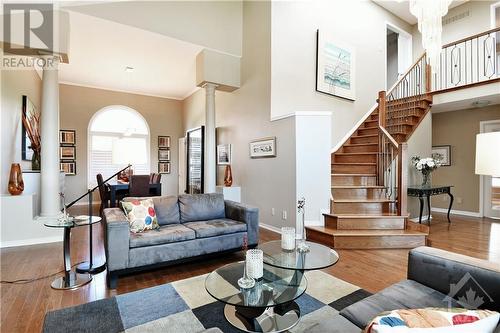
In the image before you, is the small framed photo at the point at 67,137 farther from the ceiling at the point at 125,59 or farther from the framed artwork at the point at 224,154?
the framed artwork at the point at 224,154

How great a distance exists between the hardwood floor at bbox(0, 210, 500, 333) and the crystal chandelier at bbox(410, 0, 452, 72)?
279 centimetres

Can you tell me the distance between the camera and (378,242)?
3789 mm

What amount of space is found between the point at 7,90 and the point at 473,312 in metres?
5.73

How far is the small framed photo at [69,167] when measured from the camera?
23.7ft

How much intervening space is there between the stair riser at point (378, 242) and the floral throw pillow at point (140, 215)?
8.28 ft

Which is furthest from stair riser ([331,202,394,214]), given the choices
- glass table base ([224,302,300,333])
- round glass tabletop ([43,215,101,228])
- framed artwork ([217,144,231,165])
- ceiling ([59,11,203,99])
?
ceiling ([59,11,203,99])

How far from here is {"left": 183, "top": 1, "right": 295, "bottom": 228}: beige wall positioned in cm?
455

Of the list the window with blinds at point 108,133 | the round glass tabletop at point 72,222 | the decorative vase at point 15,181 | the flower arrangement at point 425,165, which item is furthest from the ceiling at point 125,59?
the flower arrangement at point 425,165

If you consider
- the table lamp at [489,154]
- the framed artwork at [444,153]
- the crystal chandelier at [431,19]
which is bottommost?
the table lamp at [489,154]

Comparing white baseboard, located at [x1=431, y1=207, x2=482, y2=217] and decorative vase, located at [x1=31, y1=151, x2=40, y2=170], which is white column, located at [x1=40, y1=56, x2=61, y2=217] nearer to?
decorative vase, located at [x1=31, y1=151, x2=40, y2=170]

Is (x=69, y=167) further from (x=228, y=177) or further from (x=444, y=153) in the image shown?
(x=444, y=153)

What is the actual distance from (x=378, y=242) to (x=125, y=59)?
19.8 ft

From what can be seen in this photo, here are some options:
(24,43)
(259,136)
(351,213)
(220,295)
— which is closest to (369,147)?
(351,213)

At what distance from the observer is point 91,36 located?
4.69 metres
